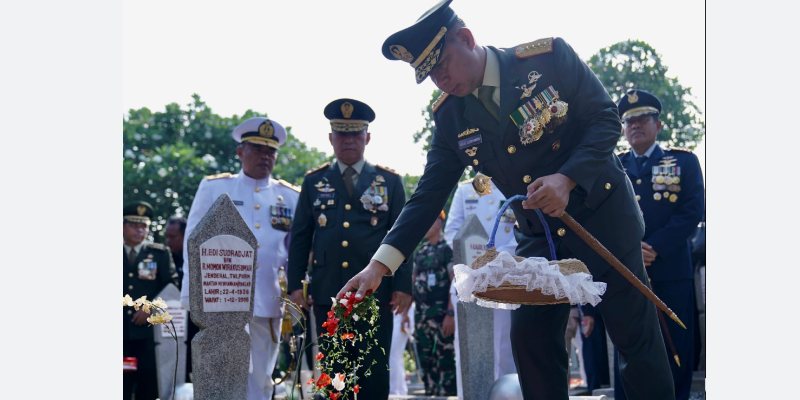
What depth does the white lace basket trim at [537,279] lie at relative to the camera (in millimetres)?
3373

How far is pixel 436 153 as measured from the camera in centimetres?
438

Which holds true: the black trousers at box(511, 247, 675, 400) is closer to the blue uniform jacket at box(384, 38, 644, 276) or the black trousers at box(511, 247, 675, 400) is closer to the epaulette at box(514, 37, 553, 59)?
the blue uniform jacket at box(384, 38, 644, 276)

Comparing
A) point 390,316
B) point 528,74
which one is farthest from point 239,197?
point 528,74

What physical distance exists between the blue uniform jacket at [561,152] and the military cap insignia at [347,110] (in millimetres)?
2928

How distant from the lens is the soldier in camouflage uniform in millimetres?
9742

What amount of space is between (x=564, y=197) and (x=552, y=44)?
2.72ft

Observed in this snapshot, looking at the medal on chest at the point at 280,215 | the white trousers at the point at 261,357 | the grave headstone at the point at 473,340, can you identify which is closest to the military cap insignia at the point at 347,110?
the medal on chest at the point at 280,215

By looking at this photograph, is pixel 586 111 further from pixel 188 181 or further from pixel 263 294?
pixel 188 181

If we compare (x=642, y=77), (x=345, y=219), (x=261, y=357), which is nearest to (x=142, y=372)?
(x=261, y=357)

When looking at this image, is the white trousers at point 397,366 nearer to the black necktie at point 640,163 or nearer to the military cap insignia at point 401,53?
the black necktie at point 640,163

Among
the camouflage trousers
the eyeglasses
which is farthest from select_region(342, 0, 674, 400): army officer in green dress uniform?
the camouflage trousers

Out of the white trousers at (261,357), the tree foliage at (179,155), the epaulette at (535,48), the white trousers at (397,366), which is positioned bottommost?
the white trousers at (397,366)

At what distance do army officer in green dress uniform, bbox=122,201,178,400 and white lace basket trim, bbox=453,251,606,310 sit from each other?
615cm

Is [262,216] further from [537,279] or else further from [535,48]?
[537,279]
